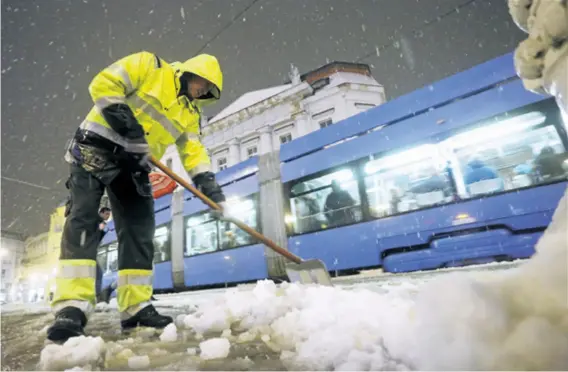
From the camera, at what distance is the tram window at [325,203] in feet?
20.1

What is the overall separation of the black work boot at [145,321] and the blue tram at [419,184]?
4.12 metres

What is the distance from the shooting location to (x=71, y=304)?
206 cm

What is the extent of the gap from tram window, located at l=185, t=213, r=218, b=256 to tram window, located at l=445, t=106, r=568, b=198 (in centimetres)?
559

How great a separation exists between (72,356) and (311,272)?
222 centimetres

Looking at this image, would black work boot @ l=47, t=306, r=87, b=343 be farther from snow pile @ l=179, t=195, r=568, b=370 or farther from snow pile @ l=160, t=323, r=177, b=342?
snow pile @ l=179, t=195, r=568, b=370

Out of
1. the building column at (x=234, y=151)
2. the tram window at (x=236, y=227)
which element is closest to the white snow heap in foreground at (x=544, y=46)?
the tram window at (x=236, y=227)

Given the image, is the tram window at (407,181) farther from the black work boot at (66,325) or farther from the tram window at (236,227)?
the black work boot at (66,325)

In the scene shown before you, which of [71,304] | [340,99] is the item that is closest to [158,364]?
[71,304]

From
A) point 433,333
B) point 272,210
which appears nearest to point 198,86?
point 433,333

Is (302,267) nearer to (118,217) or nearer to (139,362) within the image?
(118,217)

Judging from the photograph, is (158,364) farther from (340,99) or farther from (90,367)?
(340,99)

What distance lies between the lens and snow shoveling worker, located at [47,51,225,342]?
87.0 inches

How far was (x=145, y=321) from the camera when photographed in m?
2.27

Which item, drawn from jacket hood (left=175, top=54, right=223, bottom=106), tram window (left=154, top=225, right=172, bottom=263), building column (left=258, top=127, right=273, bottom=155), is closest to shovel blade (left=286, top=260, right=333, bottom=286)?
jacket hood (left=175, top=54, right=223, bottom=106)
